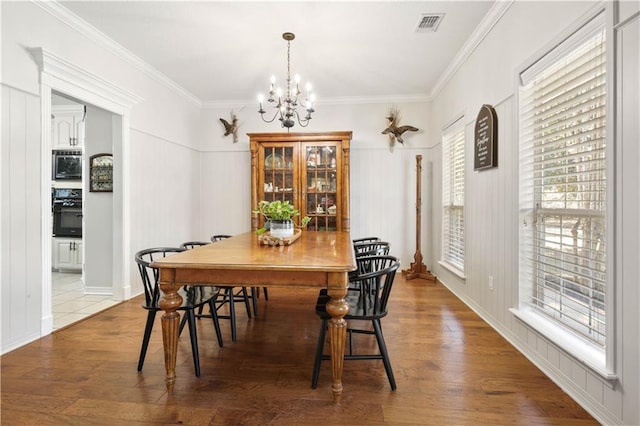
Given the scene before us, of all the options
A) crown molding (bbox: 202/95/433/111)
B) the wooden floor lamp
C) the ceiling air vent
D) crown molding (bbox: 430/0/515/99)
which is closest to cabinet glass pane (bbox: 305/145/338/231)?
crown molding (bbox: 202/95/433/111)

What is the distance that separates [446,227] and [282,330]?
9.15ft

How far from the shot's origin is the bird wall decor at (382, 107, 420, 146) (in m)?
4.86

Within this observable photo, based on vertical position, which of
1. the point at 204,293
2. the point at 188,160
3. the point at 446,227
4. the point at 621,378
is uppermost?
the point at 188,160

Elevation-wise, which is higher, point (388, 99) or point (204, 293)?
point (388, 99)

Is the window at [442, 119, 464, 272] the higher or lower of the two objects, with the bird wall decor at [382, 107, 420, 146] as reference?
lower

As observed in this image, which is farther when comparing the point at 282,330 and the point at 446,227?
the point at 446,227

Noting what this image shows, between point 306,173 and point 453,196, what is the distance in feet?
6.72

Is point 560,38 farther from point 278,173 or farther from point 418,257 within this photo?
point 278,173

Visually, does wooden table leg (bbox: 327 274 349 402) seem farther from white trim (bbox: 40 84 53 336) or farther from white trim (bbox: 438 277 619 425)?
white trim (bbox: 40 84 53 336)

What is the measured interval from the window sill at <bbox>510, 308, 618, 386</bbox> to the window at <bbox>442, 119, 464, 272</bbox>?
152 centimetres

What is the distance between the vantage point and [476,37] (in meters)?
3.06

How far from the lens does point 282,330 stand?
8.87 feet

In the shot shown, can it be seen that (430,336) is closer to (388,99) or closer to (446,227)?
(446,227)

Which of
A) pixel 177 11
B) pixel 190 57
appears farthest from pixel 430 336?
pixel 190 57
